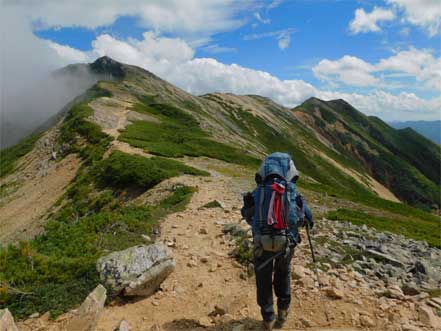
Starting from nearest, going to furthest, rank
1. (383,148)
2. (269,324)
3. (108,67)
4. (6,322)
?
(6,322) < (269,324) < (108,67) < (383,148)

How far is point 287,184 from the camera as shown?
6.80m

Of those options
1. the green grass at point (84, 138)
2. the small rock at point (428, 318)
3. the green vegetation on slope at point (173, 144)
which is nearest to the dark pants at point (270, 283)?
the small rock at point (428, 318)

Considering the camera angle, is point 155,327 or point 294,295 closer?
point 155,327

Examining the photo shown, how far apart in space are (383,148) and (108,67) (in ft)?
402

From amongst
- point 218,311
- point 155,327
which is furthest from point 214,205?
point 155,327

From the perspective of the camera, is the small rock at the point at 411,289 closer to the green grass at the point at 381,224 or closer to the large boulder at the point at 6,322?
the green grass at the point at 381,224

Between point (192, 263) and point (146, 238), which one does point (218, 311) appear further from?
point (146, 238)

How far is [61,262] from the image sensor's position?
9484 millimetres

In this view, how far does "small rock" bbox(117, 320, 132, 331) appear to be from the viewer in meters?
7.53

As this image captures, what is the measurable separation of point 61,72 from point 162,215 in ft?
591

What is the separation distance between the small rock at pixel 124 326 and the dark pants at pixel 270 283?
2914 millimetres

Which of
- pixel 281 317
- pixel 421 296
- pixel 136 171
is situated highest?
pixel 136 171

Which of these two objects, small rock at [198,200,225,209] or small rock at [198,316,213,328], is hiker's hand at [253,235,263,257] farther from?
small rock at [198,200,225,209]

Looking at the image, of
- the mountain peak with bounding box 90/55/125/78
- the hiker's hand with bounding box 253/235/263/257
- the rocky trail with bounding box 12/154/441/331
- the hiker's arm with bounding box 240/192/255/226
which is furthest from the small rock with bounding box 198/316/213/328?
the mountain peak with bounding box 90/55/125/78
